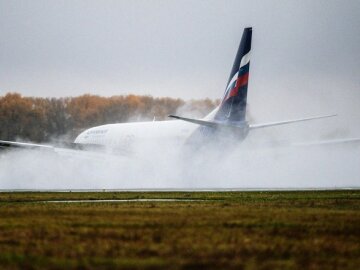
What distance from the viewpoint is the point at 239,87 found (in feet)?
171

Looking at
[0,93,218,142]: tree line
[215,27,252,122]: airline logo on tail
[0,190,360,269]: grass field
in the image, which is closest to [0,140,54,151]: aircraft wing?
[215,27,252,122]: airline logo on tail

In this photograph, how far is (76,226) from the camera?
71.1ft

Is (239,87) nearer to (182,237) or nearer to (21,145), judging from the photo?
(21,145)

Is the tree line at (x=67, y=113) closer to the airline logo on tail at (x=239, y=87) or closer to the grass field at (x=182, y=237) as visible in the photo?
the airline logo on tail at (x=239, y=87)

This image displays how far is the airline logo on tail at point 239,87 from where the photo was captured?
2055 inches

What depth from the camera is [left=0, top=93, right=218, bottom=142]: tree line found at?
371 feet

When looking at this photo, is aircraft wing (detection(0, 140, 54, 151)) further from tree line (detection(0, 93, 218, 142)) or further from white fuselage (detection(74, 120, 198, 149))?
tree line (detection(0, 93, 218, 142))

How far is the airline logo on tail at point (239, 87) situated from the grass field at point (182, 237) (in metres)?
23.5

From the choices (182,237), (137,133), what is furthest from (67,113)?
(182,237)

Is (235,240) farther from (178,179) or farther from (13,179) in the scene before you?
(13,179)

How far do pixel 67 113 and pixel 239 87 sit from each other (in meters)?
77.2

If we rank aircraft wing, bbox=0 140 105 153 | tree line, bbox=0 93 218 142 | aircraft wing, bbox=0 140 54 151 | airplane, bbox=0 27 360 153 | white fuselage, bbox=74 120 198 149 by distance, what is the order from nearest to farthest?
airplane, bbox=0 27 360 153 < aircraft wing, bbox=0 140 54 151 < aircraft wing, bbox=0 140 105 153 < white fuselage, bbox=74 120 198 149 < tree line, bbox=0 93 218 142

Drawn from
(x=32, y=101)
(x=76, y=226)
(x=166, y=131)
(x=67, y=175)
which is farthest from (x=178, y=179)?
(x=32, y=101)

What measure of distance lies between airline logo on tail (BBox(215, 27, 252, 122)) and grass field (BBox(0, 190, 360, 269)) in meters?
23.5
